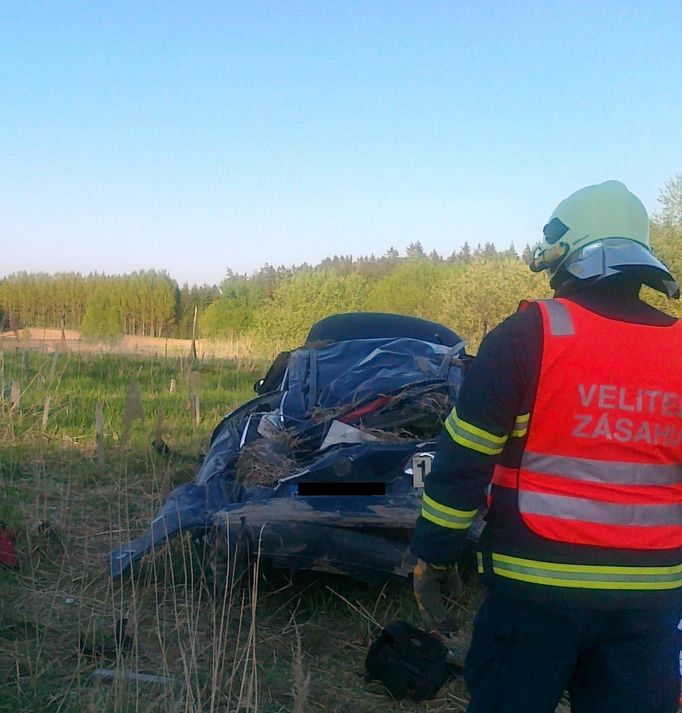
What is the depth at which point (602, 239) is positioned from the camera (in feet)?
6.18

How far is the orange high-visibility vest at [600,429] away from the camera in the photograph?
173 centimetres

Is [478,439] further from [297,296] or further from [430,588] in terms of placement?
[297,296]

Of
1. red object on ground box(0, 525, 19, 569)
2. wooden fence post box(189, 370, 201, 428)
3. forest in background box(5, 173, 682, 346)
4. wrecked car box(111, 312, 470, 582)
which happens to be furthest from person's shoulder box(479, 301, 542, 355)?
forest in background box(5, 173, 682, 346)

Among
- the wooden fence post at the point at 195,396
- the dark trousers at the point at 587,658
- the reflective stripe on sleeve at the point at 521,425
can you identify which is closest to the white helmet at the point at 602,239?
the reflective stripe on sleeve at the point at 521,425

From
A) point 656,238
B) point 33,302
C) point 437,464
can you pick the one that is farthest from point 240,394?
point 33,302

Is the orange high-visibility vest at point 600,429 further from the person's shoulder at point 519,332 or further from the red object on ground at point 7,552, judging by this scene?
the red object on ground at point 7,552

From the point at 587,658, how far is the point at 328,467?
6.23ft

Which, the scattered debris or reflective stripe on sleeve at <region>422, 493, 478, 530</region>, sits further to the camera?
the scattered debris

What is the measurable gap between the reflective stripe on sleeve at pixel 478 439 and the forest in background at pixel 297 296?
72.0 ft

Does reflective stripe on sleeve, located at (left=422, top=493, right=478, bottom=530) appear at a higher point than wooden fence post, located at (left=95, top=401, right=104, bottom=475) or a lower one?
higher

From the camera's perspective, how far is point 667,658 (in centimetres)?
179

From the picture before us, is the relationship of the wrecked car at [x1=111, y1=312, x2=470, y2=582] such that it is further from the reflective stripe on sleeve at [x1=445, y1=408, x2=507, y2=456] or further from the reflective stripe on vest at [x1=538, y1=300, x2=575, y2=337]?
the reflective stripe on vest at [x1=538, y1=300, x2=575, y2=337]

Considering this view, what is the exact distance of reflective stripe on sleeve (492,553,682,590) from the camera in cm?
172

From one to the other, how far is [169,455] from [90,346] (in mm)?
8120
